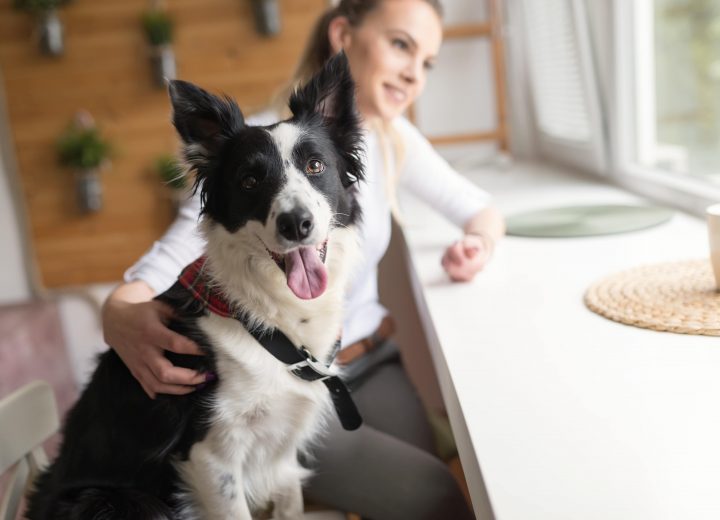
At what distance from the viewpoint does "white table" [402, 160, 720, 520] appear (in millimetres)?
735

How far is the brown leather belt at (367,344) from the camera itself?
5.53 feet

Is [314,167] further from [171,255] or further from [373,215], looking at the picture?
[373,215]

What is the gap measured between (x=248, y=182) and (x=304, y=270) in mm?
173

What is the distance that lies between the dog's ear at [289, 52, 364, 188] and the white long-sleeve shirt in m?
0.20

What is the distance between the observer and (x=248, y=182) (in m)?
1.15

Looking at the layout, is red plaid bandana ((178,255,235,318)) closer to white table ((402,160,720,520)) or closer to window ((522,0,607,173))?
white table ((402,160,720,520))

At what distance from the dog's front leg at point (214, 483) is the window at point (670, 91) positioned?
4.70 ft

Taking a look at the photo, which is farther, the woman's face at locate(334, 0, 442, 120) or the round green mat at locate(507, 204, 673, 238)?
the round green mat at locate(507, 204, 673, 238)

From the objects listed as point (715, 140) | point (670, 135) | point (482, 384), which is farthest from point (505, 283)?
point (670, 135)

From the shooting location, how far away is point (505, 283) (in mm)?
1527

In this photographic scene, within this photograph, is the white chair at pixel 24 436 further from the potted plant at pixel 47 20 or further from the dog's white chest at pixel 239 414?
the potted plant at pixel 47 20

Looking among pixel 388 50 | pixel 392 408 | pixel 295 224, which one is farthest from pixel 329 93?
pixel 392 408

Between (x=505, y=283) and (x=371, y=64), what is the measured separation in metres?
0.63

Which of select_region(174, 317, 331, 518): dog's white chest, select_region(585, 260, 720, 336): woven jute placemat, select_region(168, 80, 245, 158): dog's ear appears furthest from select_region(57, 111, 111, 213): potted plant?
select_region(585, 260, 720, 336): woven jute placemat
